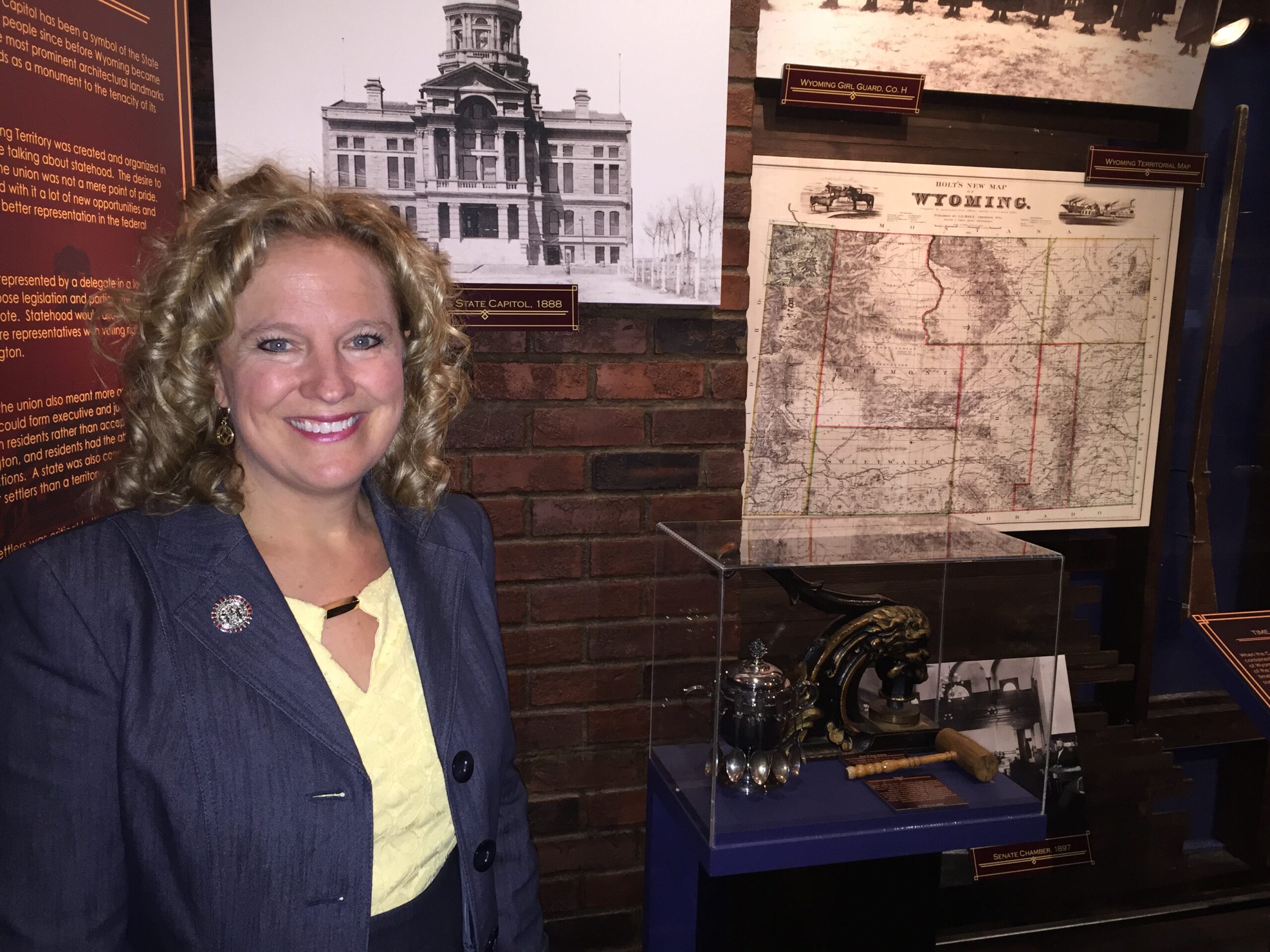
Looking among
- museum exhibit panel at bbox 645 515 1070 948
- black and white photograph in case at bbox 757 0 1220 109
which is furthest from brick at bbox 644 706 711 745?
black and white photograph in case at bbox 757 0 1220 109

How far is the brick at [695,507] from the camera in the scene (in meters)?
2.11

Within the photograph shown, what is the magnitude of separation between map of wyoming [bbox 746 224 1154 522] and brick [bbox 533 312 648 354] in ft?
1.43

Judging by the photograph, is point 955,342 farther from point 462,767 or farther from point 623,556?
point 462,767

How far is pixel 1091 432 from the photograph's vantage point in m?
2.57

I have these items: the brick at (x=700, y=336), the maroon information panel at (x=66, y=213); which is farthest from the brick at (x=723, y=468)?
the maroon information panel at (x=66, y=213)

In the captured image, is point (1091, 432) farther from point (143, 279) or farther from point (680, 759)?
point (143, 279)

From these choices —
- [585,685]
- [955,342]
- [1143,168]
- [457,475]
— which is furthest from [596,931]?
[1143,168]

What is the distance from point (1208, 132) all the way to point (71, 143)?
112 inches

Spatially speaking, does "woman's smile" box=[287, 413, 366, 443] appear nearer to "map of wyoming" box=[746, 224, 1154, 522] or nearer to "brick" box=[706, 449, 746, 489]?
"brick" box=[706, 449, 746, 489]

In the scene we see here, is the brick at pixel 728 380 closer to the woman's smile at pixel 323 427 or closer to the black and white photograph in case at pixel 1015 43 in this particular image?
the black and white photograph in case at pixel 1015 43

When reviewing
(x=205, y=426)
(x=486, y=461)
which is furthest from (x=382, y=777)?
(x=486, y=461)

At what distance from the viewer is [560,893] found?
7.13 feet

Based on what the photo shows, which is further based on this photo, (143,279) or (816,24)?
(816,24)

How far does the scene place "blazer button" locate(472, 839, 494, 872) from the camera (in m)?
1.32
